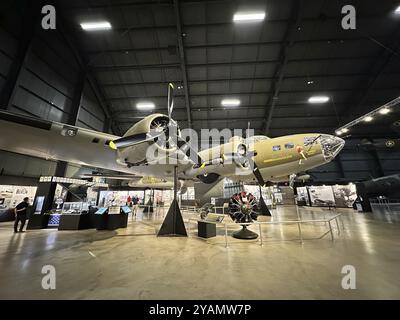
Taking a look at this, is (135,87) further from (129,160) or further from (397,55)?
(397,55)

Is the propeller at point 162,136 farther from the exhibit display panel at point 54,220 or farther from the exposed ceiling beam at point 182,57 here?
the exposed ceiling beam at point 182,57

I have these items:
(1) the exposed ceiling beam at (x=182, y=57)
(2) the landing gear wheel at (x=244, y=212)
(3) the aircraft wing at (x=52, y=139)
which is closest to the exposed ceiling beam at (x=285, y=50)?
(1) the exposed ceiling beam at (x=182, y=57)

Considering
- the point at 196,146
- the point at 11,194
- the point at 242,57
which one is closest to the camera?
the point at 11,194

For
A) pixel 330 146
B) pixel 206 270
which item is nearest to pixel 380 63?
pixel 330 146

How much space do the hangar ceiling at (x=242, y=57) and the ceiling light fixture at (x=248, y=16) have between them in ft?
1.51

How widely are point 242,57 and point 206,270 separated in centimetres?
1857

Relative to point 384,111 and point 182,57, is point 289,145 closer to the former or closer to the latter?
point 384,111

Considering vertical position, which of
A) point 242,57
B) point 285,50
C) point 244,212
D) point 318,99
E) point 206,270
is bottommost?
point 206,270

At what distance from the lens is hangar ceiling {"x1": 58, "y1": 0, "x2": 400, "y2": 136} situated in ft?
42.9

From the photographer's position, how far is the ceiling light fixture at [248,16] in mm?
12837

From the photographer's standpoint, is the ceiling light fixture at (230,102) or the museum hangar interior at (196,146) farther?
the ceiling light fixture at (230,102)

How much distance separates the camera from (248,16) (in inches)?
508

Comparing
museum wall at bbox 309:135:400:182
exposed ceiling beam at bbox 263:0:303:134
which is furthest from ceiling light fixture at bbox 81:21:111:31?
museum wall at bbox 309:135:400:182

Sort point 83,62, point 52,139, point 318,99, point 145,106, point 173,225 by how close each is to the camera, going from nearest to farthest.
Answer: point 52,139, point 173,225, point 83,62, point 318,99, point 145,106
